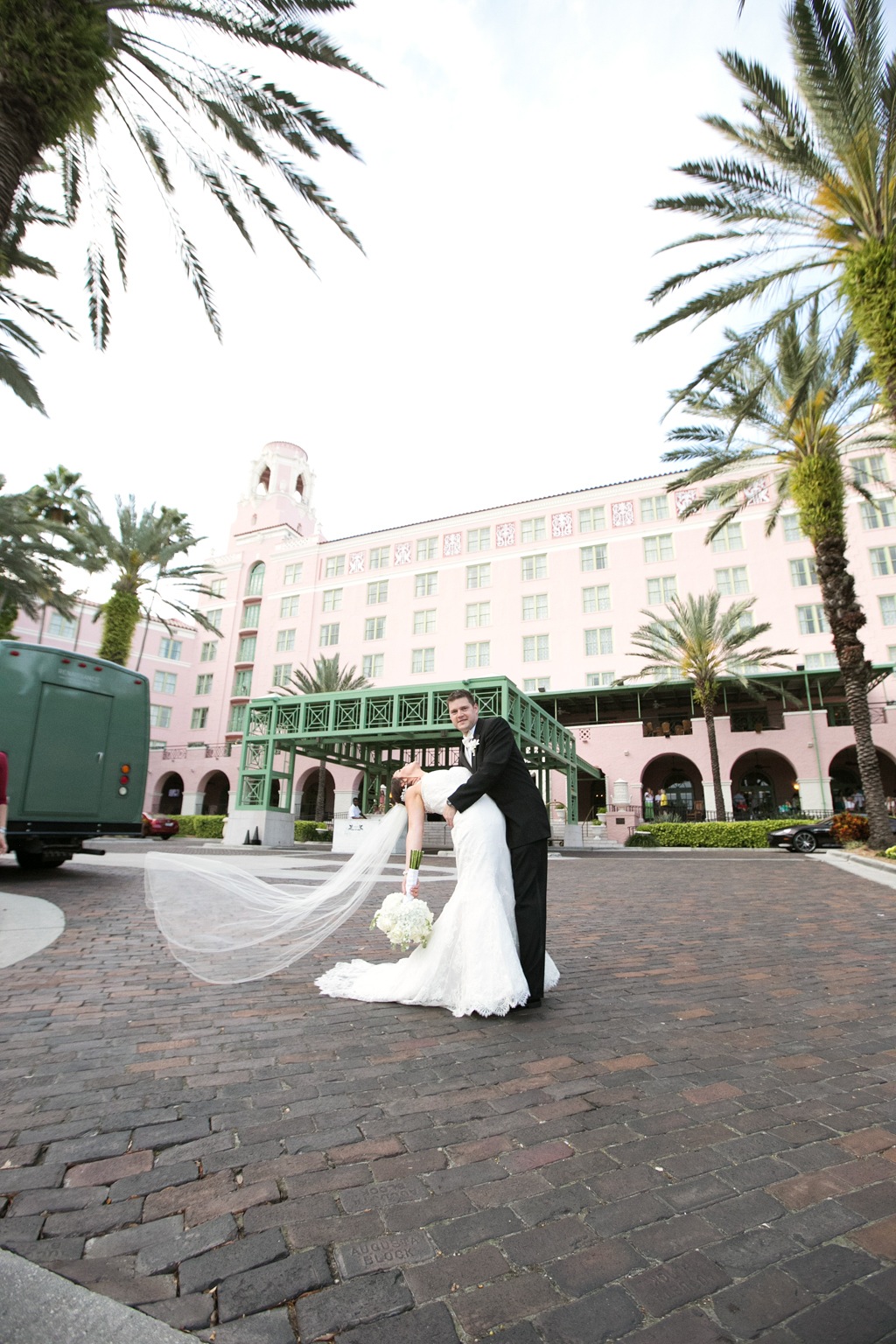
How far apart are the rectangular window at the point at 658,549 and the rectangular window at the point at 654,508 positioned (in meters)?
1.04

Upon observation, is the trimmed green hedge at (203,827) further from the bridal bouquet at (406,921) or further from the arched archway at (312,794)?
the bridal bouquet at (406,921)

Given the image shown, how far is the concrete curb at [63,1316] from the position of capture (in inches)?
59.2

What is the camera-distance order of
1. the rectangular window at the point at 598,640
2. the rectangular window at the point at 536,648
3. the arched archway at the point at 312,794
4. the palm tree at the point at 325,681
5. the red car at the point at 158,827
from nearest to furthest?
1. the red car at the point at 158,827
2. the rectangular window at the point at 598,640
3. the palm tree at the point at 325,681
4. the rectangular window at the point at 536,648
5. the arched archway at the point at 312,794

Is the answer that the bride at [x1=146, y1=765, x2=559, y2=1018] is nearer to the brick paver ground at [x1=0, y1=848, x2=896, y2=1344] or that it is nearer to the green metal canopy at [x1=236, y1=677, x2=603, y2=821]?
→ the brick paver ground at [x1=0, y1=848, x2=896, y2=1344]

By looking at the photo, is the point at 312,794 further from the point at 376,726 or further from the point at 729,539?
the point at 729,539

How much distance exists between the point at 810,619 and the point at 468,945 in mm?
34885

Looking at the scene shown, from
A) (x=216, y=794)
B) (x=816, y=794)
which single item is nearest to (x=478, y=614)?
(x=816, y=794)

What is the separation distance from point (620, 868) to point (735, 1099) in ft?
45.9

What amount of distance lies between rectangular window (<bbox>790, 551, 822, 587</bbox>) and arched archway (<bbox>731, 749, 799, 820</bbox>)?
8.85 meters

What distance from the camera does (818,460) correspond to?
57.2 ft

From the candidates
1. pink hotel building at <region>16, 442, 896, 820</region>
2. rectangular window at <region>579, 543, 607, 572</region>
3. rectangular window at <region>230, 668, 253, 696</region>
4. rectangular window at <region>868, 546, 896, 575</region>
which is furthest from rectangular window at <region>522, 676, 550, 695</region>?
rectangular window at <region>230, 668, 253, 696</region>

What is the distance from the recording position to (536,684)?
38.0 metres

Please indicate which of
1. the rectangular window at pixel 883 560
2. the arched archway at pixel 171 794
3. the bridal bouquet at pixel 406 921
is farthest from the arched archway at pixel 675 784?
the bridal bouquet at pixel 406 921

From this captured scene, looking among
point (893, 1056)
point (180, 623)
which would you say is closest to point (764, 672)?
point (893, 1056)
